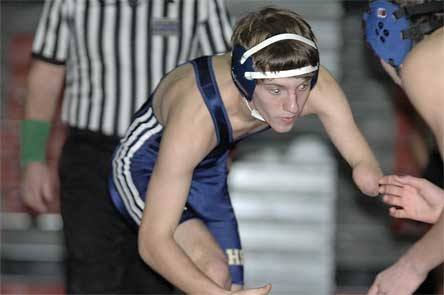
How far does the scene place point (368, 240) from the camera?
24.7 feet

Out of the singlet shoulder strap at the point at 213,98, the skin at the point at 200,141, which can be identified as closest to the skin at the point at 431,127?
the skin at the point at 200,141

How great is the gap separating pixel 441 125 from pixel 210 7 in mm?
1728

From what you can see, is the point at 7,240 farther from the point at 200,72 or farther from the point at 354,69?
the point at 200,72

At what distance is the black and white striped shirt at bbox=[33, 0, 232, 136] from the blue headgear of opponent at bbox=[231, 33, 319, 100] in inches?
41.4

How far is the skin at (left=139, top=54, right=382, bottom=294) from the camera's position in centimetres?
420

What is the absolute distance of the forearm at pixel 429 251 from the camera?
3.94m

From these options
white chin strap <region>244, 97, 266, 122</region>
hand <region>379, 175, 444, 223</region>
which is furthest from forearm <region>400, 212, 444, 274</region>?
white chin strap <region>244, 97, 266, 122</region>

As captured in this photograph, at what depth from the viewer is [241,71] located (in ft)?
13.7

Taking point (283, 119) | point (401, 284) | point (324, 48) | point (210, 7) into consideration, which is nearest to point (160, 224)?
point (283, 119)

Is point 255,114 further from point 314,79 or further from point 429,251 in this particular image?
point 429,251

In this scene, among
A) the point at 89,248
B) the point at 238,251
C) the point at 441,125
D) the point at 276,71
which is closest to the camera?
the point at 441,125

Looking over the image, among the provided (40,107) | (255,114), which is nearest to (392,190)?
Answer: (255,114)

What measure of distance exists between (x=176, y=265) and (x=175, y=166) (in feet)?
1.11

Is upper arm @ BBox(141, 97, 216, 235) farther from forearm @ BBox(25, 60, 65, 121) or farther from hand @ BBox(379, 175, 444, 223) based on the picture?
forearm @ BBox(25, 60, 65, 121)
